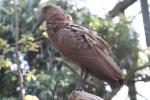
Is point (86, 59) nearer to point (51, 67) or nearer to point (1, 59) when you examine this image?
point (1, 59)

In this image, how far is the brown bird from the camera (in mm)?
1481

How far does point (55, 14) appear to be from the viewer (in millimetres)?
1523

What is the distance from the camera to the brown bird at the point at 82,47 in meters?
1.48

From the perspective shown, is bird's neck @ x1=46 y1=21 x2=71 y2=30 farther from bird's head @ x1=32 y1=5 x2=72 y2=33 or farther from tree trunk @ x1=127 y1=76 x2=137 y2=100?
tree trunk @ x1=127 y1=76 x2=137 y2=100

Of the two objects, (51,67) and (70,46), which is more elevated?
(70,46)

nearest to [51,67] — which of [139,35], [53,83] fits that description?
[53,83]

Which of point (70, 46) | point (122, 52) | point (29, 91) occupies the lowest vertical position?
point (29, 91)

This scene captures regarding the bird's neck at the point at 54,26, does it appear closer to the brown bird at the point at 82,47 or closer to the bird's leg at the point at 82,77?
the brown bird at the point at 82,47

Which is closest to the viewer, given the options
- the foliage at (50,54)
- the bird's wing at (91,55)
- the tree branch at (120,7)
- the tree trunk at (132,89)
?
the bird's wing at (91,55)

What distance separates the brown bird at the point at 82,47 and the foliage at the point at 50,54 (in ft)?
3.49

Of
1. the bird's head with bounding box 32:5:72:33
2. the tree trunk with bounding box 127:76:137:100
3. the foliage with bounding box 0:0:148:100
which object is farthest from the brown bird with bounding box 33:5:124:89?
the foliage with bounding box 0:0:148:100

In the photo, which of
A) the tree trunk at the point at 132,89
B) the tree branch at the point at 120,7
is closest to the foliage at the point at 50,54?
the tree branch at the point at 120,7

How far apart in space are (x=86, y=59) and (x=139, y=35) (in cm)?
130

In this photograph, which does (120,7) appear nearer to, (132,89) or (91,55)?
(132,89)
